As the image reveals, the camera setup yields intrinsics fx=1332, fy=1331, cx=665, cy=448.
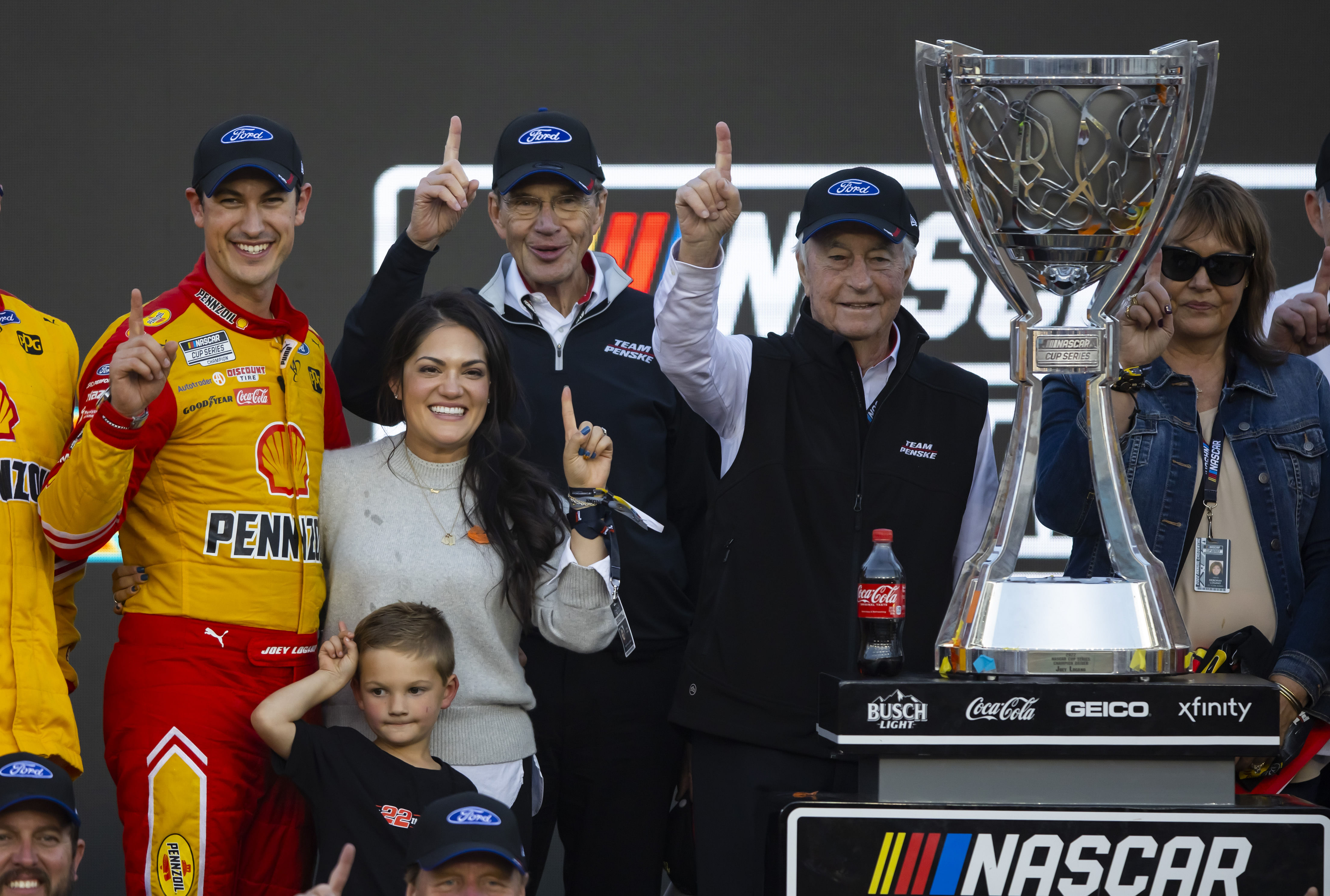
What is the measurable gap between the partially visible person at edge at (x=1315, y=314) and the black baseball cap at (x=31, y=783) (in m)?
1.91

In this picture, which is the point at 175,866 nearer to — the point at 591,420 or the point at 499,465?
the point at 499,465

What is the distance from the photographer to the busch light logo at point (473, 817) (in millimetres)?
1740

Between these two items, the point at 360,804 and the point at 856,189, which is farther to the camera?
the point at 856,189

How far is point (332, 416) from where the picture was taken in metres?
2.18

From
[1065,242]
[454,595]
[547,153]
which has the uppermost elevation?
[547,153]

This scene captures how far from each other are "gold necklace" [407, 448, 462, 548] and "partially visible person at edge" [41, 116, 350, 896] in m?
0.15

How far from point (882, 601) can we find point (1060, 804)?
352 millimetres

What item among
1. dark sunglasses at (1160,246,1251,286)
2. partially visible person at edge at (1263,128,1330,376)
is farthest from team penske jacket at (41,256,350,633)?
partially visible person at edge at (1263,128,1330,376)

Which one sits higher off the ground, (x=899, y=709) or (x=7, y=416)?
(x=7, y=416)

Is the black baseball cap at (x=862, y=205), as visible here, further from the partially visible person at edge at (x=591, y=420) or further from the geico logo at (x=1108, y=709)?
the geico logo at (x=1108, y=709)

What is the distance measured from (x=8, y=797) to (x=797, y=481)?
3.75 ft

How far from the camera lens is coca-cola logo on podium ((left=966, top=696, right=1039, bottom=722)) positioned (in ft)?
4.27

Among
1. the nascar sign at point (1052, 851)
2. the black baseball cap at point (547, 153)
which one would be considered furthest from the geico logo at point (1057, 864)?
the black baseball cap at point (547, 153)

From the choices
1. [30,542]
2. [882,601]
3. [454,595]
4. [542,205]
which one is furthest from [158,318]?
[882,601]
